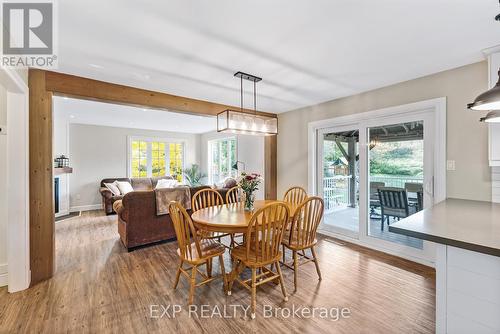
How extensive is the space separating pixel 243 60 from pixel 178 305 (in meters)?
2.51

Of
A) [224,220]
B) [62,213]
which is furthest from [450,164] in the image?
[62,213]

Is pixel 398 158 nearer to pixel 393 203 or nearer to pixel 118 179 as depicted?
pixel 393 203

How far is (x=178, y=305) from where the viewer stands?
6.88 feet

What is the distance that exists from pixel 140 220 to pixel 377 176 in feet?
12.2

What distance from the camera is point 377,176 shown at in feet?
11.3

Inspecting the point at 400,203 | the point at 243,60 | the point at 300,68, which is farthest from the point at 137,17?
the point at 400,203

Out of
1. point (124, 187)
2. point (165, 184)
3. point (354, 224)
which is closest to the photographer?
point (354, 224)

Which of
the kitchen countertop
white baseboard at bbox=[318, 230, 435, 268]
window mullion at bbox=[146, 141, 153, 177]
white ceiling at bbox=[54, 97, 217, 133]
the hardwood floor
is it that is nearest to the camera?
the kitchen countertop

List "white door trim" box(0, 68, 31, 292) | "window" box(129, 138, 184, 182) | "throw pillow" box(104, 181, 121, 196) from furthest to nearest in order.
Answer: "window" box(129, 138, 184, 182)
"throw pillow" box(104, 181, 121, 196)
"white door trim" box(0, 68, 31, 292)

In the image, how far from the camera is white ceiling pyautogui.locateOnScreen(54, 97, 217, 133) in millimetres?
4508

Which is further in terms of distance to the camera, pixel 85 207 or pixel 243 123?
pixel 85 207

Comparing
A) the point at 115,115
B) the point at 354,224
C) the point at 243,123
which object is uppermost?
the point at 115,115

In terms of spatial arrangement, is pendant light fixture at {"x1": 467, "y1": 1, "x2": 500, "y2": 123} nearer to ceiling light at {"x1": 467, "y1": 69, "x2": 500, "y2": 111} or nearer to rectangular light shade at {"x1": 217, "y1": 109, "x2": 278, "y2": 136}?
ceiling light at {"x1": 467, "y1": 69, "x2": 500, "y2": 111}

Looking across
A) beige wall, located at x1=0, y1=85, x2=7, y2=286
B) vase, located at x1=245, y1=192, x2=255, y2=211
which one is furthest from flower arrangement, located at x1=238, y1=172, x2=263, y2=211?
beige wall, located at x1=0, y1=85, x2=7, y2=286
